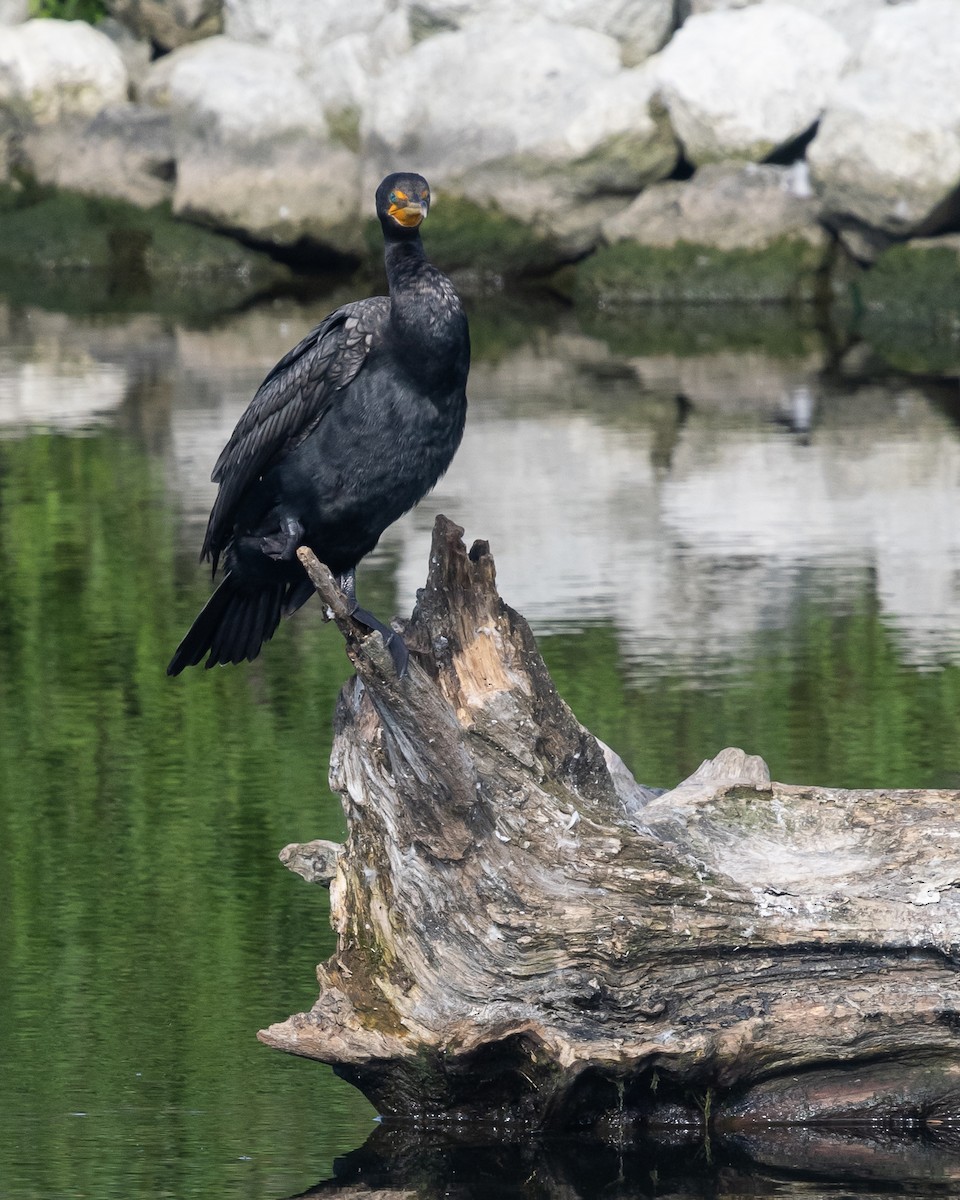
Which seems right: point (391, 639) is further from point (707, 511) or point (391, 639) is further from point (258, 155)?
point (258, 155)

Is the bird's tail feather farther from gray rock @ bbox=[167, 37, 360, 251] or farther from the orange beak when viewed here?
gray rock @ bbox=[167, 37, 360, 251]

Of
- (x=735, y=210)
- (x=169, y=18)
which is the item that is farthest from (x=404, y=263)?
(x=169, y=18)

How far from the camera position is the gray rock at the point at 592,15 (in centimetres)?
1891

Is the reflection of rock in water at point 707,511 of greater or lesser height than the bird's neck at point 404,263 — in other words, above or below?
below

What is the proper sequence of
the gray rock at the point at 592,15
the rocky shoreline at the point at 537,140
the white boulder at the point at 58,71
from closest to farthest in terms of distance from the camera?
the rocky shoreline at the point at 537,140, the gray rock at the point at 592,15, the white boulder at the point at 58,71

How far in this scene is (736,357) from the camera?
50.2 ft

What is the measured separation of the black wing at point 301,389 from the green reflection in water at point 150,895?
114 centimetres

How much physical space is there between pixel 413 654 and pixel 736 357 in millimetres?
11143

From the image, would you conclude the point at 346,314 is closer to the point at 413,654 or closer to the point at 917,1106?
the point at 413,654

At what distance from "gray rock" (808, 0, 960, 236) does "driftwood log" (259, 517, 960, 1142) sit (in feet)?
40.2

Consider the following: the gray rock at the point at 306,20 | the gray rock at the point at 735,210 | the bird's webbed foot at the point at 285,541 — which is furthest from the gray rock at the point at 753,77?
the bird's webbed foot at the point at 285,541

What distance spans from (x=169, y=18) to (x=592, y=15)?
462cm

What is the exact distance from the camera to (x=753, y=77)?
17.4 meters

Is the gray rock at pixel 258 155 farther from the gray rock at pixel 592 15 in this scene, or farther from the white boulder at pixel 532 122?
the gray rock at pixel 592 15
